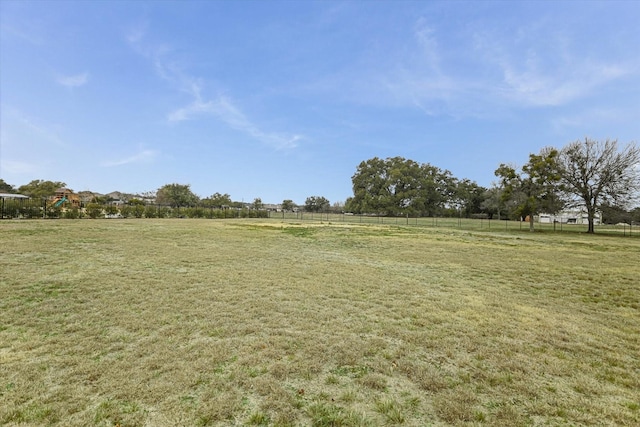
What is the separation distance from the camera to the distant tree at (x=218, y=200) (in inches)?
2235

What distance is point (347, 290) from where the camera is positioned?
5586mm

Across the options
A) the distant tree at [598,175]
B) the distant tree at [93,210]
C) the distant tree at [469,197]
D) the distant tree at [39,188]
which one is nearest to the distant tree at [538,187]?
the distant tree at [598,175]

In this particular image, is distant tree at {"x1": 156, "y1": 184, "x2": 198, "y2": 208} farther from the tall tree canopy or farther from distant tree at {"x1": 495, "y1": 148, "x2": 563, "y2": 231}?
distant tree at {"x1": 495, "y1": 148, "x2": 563, "y2": 231}

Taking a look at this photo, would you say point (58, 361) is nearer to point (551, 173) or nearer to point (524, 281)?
point (524, 281)

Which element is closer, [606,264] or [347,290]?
[347,290]

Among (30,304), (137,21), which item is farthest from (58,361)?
(137,21)

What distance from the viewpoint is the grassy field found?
2.12m

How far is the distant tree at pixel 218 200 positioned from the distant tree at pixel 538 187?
47.3 m

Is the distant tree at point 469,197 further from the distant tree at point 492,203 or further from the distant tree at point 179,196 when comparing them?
the distant tree at point 179,196

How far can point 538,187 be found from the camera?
2323 cm

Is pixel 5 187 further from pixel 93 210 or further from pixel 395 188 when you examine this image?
pixel 395 188

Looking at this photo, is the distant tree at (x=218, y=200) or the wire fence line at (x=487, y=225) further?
the distant tree at (x=218, y=200)

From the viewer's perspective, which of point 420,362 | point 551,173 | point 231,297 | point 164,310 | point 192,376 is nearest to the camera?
point 192,376

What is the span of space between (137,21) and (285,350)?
19.3 meters
